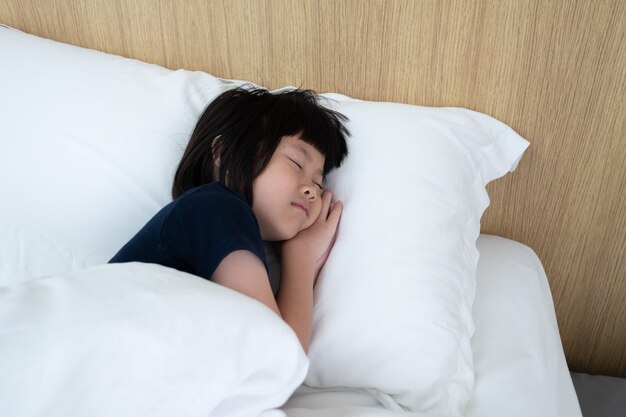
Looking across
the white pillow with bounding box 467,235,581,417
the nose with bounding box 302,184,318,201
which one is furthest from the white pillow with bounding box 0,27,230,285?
the white pillow with bounding box 467,235,581,417

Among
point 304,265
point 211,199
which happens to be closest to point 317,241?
point 304,265

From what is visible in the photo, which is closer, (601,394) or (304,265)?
(304,265)

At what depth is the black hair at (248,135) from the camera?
91cm

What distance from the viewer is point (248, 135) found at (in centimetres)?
93

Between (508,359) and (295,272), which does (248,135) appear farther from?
(508,359)

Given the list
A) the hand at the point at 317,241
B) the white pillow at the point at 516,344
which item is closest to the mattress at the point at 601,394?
the white pillow at the point at 516,344

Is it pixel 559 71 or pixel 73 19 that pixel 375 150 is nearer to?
pixel 559 71

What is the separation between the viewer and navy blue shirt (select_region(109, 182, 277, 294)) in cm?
74

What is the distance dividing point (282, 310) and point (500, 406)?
305mm

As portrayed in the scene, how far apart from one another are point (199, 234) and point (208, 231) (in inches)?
0.5

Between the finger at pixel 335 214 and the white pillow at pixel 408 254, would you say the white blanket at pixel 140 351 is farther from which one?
the finger at pixel 335 214

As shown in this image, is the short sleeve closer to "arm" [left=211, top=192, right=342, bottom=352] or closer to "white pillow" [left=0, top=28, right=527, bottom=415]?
"arm" [left=211, top=192, right=342, bottom=352]

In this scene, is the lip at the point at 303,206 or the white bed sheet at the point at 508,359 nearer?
the white bed sheet at the point at 508,359

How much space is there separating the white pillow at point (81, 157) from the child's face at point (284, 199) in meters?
0.18
